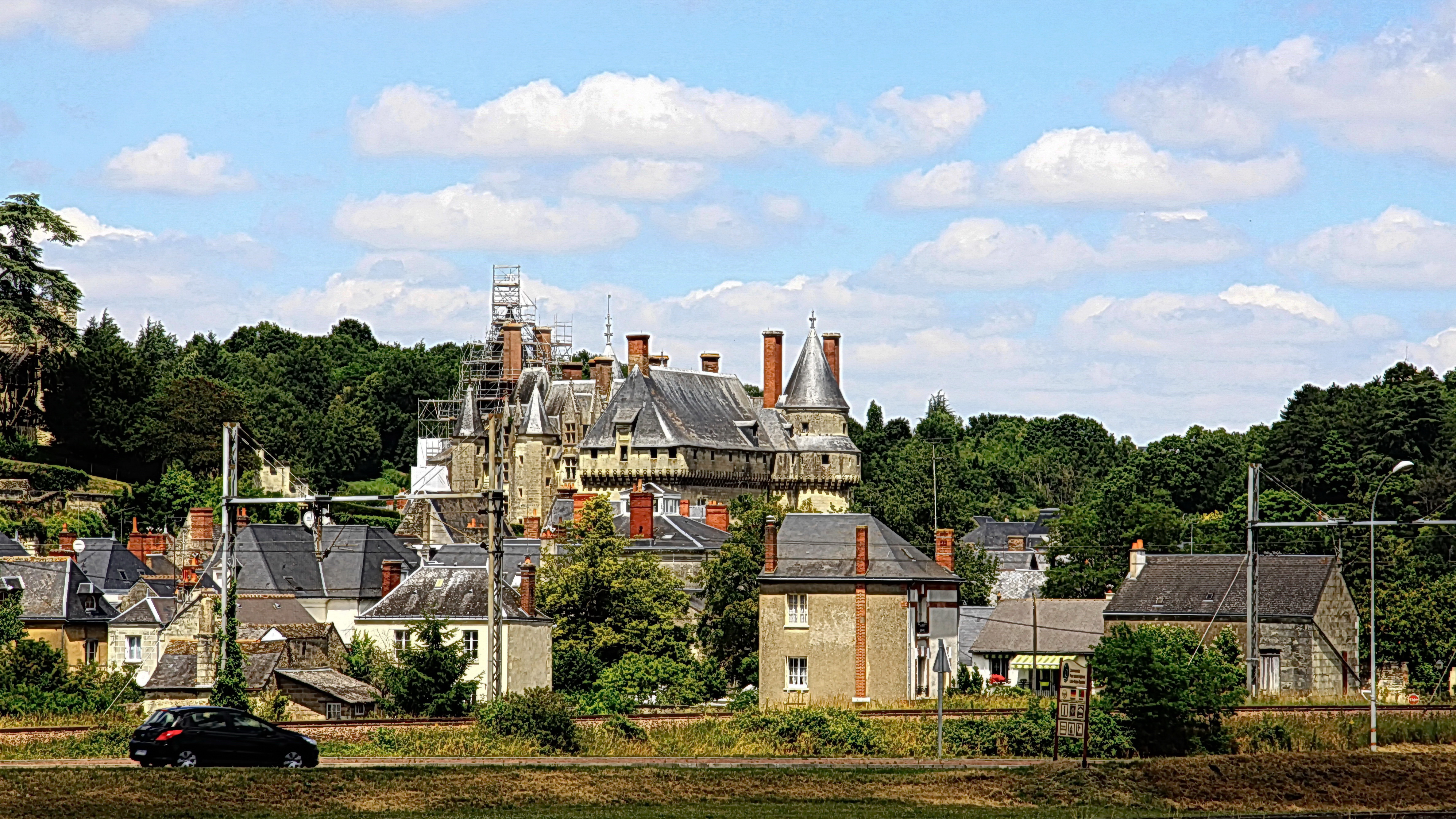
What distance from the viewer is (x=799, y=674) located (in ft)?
182

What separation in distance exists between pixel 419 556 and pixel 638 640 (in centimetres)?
1603

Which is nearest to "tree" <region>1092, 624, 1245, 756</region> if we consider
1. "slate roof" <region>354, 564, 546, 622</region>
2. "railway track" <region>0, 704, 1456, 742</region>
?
"railway track" <region>0, 704, 1456, 742</region>

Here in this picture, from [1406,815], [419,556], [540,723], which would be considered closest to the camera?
[1406,815]

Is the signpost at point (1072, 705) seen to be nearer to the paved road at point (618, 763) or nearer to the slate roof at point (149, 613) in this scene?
the paved road at point (618, 763)

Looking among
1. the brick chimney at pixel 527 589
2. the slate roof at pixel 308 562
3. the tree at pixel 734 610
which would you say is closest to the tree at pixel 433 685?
the brick chimney at pixel 527 589

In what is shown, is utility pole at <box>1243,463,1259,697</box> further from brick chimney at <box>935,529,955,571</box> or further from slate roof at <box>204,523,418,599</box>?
slate roof at <box>204,523,418,599</box>

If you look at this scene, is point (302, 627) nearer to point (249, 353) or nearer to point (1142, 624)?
point (1142, 624)

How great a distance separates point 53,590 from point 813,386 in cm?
6480

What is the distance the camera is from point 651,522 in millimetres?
85000

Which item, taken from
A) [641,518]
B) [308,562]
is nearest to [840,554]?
[308,562]

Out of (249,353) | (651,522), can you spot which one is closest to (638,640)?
(651,522)

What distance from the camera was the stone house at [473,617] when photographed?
58.6 m

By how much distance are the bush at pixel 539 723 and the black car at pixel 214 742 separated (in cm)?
571

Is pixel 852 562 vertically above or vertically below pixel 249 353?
below
